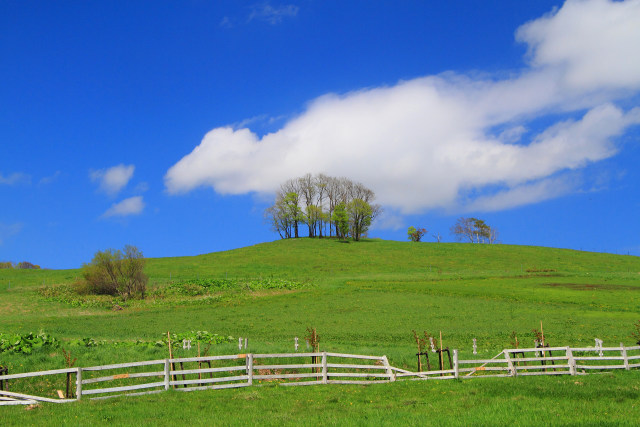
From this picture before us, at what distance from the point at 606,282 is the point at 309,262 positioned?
175ft

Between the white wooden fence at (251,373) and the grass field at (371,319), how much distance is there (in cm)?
99

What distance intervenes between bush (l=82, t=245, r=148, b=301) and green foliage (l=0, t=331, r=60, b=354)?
43193 mm

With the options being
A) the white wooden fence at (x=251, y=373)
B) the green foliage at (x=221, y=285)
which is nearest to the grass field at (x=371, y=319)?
the white wooden fence at (x=251, y=373)

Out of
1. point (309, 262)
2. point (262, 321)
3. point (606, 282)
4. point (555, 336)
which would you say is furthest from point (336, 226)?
point (555, 336)

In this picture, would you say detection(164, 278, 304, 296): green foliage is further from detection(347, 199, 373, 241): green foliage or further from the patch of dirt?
detection(347, 199, 373, 241): green foliage

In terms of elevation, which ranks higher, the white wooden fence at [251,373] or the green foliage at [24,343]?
the green foliage at [24,343]

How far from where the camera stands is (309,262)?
338ft

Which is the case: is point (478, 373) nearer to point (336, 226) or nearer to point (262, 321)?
point (262, 321)

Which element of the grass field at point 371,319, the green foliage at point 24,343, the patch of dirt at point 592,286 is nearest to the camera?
the grass field at point 371,319

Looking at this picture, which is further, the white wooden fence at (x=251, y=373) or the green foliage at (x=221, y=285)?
the green foliage at (x=221, y=285)

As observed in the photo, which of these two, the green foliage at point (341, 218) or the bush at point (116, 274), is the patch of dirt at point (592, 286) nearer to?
the bush at point (116, 274)

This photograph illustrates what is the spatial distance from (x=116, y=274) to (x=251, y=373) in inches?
2290

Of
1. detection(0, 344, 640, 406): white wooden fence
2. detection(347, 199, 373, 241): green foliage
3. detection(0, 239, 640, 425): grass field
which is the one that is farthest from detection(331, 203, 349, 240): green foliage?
detection(0, 344, 640, 406): white wooden fence

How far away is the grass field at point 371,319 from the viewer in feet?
48.4
